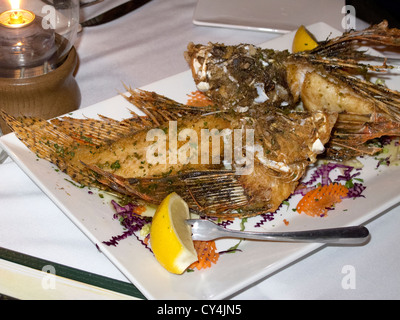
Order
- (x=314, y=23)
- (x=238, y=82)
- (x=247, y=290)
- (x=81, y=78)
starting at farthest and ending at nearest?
(x=314, y=23) < (x=81, y=78) < (x=238, y=82) < (x=247, y=290)

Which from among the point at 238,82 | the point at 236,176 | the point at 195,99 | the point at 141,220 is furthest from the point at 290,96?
the point at 141,220

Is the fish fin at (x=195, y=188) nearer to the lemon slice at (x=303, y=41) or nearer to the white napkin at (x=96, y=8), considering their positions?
the lemon slice at (x=303, y=41)

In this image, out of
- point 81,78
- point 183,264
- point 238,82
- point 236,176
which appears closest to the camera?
point 183,264

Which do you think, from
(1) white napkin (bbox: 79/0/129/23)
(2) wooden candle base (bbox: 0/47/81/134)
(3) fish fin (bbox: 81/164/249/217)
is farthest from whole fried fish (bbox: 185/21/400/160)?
(1) white napkin (bbox: 79/0/129/23)

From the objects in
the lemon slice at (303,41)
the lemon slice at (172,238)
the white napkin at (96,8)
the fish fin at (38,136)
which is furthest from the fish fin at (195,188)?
the white napkin at (96,8)

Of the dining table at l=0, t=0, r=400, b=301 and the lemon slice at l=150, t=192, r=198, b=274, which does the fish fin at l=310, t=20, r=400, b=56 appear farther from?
the lemon slice at l=150, t=192, r=198, b=274

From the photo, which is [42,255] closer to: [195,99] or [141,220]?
[141,220]

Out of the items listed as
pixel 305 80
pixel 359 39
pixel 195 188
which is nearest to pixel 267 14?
pixel 359 39
